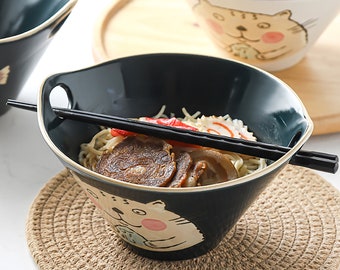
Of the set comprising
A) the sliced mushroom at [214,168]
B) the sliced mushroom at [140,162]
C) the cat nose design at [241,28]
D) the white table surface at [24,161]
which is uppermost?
the sliced mushroom at [140,162]

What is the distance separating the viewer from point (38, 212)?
1083 millimetres

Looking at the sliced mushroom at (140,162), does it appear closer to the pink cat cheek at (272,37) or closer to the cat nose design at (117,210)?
the cat nose design at (117,210)

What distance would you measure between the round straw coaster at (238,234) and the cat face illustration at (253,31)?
1.26ft

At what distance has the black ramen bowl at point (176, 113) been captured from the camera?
86 centimetres

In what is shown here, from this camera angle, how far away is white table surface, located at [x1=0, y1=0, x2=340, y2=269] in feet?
3.52

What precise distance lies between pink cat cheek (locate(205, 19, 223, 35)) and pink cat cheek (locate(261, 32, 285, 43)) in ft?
0.31

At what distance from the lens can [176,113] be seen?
1183mm

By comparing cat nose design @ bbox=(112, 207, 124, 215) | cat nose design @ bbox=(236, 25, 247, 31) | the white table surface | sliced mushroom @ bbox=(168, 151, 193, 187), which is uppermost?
cat nose design @ bbox=(112, 207, 124, 215)

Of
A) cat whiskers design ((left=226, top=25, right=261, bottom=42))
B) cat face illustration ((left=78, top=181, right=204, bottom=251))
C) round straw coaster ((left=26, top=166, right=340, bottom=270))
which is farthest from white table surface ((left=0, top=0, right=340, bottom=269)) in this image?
cat whiskers design ((left=226, top=25, right=261, bottom=42))

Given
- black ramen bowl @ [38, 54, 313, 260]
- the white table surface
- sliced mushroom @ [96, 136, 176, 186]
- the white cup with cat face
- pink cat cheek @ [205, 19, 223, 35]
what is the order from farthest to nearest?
pink cat cheek @ [205, 19, 223, 35]
the white cup with cat face
the white table surface
sliced mushroom @ [96, 136, 176, 186]
black ramen bowl @ [38, 54, 313, 260]

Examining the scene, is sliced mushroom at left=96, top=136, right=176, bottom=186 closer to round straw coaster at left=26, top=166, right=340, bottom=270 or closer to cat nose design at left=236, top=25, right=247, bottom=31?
round straw coaster at left=26, top=166, right=340, bottom=270

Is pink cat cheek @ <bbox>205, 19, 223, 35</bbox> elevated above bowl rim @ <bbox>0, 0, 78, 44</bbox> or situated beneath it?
situated beneath

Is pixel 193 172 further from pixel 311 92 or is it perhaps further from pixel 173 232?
pixel 311 92

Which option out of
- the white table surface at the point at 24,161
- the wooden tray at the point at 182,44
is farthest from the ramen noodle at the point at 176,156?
the wooden tray at the point at 182,44
